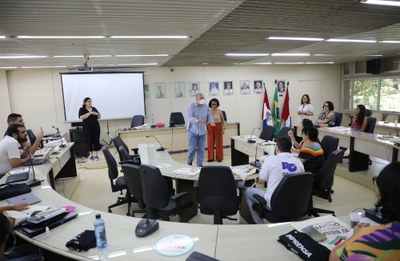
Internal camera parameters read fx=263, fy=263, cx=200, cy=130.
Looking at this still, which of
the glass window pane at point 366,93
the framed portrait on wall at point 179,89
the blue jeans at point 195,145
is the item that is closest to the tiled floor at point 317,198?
the blue jeans at point 195,145

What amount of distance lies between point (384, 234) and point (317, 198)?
124 inches

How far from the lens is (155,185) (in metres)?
2.82

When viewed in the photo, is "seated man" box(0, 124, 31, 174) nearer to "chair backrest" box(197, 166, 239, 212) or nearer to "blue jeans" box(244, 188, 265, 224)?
"chair backrest" box(197, 166, 239, 212)

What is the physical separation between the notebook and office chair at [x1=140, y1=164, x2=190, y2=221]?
1.00 meters

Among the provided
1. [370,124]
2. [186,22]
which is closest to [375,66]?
[370,124]

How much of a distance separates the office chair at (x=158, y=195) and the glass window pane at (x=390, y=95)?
8192 mm

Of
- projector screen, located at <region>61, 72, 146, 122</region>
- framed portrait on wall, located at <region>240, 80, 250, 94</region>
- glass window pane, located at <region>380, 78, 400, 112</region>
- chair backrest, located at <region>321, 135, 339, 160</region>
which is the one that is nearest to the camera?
chair backrest, located at <region>321, 135, 339, 160</region>

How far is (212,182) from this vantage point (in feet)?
9.10

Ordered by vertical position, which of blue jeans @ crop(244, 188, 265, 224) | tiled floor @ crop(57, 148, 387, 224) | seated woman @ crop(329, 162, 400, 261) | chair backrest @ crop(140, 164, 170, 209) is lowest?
tiled floor @ crop(57, 148, 387, 224)

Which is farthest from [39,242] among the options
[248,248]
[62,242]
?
[248,248]

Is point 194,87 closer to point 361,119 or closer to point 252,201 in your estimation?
point 361,119

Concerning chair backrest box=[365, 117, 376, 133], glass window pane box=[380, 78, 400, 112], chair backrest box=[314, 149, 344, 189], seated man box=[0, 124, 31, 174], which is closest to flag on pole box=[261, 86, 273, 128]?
glass window pane box=[380, 78, 400, 112]

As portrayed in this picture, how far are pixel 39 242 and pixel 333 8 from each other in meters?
3.56

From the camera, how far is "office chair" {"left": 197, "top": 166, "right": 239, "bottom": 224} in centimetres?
273
